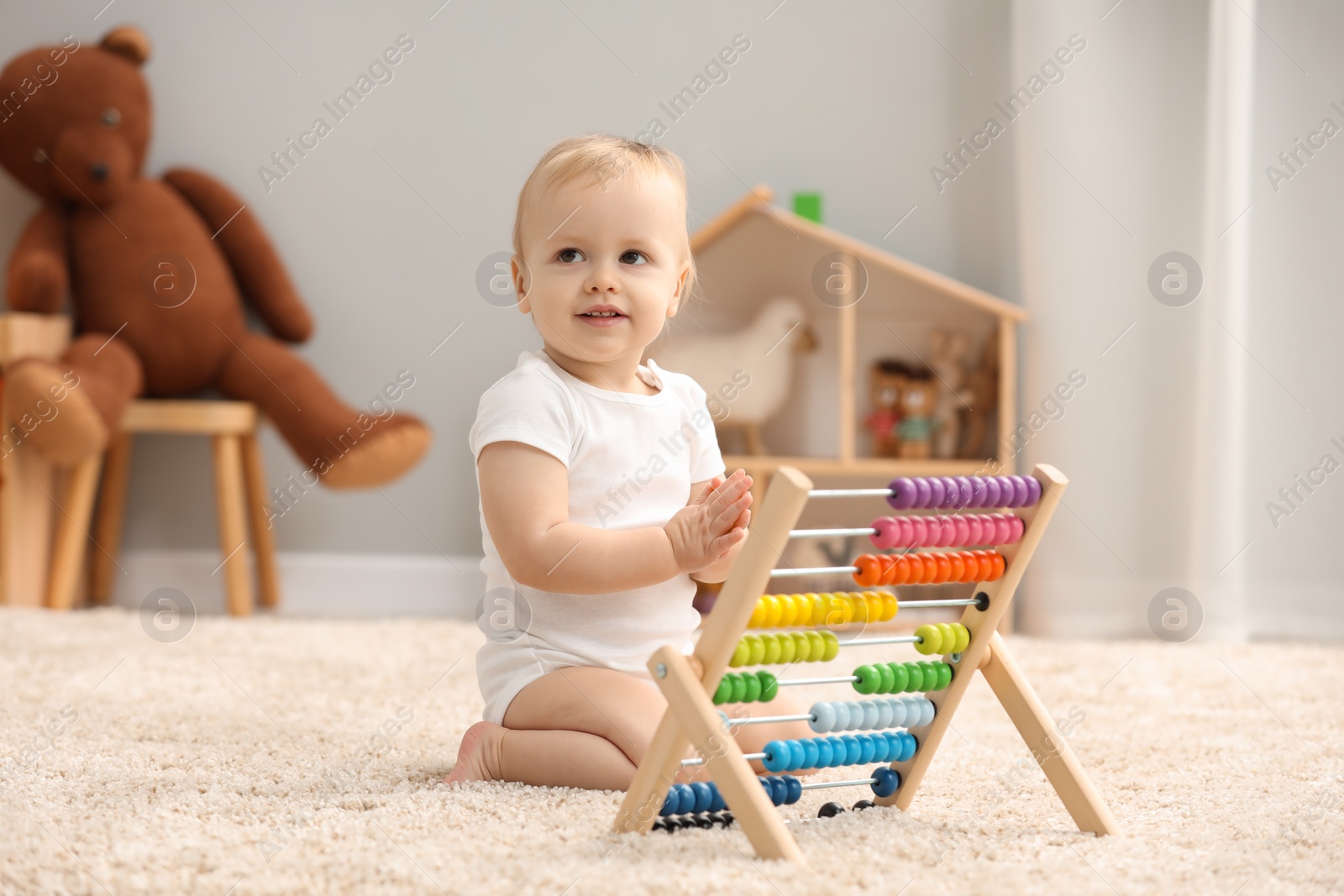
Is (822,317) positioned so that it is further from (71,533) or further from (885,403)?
(71,533)

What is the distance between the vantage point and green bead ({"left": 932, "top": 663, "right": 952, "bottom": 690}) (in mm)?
890

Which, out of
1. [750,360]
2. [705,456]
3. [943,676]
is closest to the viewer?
[943,676]

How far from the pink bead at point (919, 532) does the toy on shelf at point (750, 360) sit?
3.88 feet

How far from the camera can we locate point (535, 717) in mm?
974

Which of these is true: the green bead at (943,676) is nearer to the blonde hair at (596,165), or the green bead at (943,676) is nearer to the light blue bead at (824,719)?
the light blue bead at (824,719)

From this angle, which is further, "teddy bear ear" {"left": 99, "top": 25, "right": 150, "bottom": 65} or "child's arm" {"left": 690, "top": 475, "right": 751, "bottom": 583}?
"teddy bear ear" {"left": 99, "top": 25, "right": 150, "bottom": 65}

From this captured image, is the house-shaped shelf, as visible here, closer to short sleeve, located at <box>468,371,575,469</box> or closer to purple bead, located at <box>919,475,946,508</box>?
short sleeve, located at <box>468,371,575,469</box>

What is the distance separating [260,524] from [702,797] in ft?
5.16

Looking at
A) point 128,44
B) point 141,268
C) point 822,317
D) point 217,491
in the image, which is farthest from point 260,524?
point 822,317

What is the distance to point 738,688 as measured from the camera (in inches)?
32.3

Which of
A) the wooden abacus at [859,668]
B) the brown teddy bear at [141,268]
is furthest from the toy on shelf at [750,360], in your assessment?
the wooden abacus at [859,668]

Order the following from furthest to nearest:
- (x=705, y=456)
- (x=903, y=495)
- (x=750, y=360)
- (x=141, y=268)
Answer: (x=141, y=268)
(x=750, y=360)
(x=705, y=456)
(x=903, y=495)

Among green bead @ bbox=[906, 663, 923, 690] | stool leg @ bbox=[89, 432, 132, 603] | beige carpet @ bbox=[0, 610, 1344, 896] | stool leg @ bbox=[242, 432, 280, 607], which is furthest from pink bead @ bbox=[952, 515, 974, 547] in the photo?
stool leg @ bbox=[89, 432, 132, 603]

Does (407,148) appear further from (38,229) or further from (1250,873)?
(1250,873)
